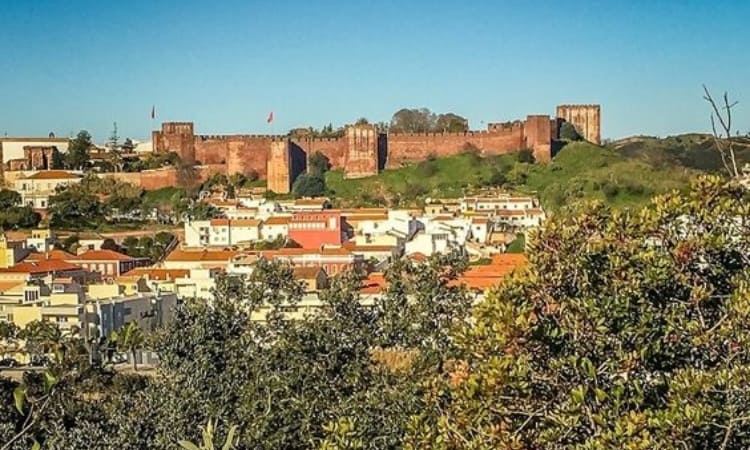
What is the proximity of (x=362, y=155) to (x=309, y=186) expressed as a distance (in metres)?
2.88

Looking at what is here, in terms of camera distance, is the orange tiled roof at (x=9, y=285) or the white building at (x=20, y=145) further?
the white building at (x=20, y=145)

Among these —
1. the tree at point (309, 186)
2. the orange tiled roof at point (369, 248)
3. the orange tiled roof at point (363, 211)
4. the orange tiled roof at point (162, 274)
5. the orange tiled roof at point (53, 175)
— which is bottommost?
the orange tiled roof at point (162, 274)

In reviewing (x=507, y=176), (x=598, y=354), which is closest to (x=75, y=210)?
(x=507, y=176)

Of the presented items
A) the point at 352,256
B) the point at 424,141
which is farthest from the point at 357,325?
the point at 424,141

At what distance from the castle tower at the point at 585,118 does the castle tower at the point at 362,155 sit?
7429 mm

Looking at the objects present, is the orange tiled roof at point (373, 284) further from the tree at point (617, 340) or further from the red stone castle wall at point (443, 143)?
the red stone castle wall at point (443, 143)

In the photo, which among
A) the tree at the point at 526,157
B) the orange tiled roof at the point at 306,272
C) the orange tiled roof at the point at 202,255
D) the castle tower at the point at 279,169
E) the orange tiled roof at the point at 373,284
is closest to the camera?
the orange tiled roof at the point at 373,284

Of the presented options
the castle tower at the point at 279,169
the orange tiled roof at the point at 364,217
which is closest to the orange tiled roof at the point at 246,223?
the orange tiled roof at the point at 364,217

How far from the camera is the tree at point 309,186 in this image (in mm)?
39000

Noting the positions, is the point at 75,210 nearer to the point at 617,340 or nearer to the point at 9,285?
the point at 9,285

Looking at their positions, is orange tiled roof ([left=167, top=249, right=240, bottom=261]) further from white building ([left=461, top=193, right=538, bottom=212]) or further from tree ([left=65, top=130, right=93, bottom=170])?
tree ([left=65, top=130, right=93, bottom=170])

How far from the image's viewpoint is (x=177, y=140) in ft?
142

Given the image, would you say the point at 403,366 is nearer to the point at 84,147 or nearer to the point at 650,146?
the point at 84,147

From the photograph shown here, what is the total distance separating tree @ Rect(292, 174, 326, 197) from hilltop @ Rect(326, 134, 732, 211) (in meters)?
0.54
